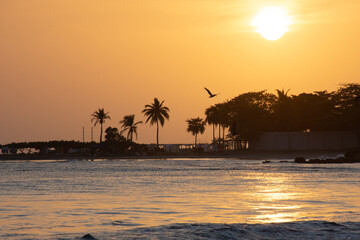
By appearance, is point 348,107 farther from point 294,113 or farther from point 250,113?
point 250,113

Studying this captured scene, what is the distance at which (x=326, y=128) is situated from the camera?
113 metres

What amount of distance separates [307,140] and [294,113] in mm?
6637

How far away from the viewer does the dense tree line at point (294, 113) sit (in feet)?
368

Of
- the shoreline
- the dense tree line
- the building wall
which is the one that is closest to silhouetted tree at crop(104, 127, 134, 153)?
the shoreline

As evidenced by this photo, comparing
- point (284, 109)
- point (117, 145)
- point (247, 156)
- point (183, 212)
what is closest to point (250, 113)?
point (284, 109)

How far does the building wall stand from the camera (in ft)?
373

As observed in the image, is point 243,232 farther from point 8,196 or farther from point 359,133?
point 359,133

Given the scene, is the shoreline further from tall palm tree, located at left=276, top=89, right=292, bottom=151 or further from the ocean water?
the ocean water

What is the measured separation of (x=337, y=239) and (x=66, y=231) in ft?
25.7

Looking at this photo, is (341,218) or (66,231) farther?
(341,218)

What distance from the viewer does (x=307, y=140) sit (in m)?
115

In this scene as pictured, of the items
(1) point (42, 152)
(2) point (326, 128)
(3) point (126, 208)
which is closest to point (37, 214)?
(3) point (126, 208)

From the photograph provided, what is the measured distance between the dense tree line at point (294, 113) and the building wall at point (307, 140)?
1340 millimetres

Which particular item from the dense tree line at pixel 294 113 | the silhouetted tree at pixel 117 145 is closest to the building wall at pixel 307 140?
the dense tree line at pixel 294 113
